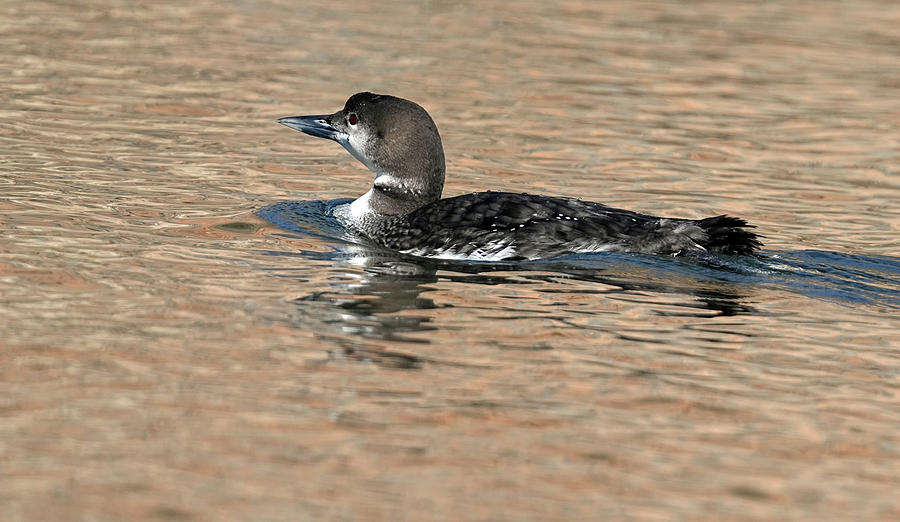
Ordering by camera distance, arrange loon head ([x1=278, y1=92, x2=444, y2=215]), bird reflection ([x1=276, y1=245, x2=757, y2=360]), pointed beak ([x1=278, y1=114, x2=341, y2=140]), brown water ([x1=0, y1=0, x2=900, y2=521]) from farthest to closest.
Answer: pointed beak ([x1=278, y1=114, x2=341, y2=140]) → loon head ([x1=278, y1=92, x2=444, y2=215]) → bird reflection ([x1=276, y1=245, x2=757, y2=360]) → brown water ([x1=0, y1=0, x2=900, y2=521])

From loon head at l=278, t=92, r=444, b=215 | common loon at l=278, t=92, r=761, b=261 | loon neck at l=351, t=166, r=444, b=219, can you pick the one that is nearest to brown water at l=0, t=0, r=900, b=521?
common loon at l=278, t=92, r=761, b=261

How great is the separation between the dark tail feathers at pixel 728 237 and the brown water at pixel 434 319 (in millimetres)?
116

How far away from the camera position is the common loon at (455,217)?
23.6 ft

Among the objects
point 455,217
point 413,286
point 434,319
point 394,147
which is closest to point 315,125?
point 394,147

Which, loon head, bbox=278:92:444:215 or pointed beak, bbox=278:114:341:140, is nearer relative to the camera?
loon head, bbox=278:92:444:215

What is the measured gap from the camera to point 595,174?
1038cm

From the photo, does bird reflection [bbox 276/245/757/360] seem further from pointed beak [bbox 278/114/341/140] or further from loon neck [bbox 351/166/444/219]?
pointed beak [bbox 278/114/341/140]

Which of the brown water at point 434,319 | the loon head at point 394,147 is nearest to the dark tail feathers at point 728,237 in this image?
the brown water at point 434,319

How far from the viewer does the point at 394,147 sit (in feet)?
26.5

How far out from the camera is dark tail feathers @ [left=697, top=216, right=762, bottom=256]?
23.1 feet

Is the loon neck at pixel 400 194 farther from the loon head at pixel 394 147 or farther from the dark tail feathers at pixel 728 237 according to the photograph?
the dark tail feathers at pixel 728 237

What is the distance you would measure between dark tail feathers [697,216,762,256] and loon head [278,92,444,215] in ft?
5.72

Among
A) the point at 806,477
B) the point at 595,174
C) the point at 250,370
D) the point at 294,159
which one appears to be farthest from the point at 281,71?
the point at 806,477

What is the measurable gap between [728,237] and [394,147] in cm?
214
